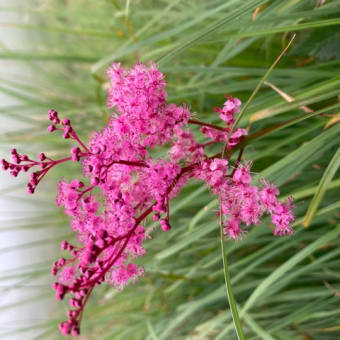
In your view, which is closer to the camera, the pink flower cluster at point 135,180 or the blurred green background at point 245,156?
the pink flower cluster at point 135,180

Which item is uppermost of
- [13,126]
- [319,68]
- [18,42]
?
[18,42]

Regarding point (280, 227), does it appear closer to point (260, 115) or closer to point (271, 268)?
point (260, 115)

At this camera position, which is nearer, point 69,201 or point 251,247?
point 69,201

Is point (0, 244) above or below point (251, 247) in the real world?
above

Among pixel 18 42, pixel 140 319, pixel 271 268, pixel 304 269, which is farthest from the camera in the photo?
pixel 18 42

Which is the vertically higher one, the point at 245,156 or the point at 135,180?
the point at 245,156

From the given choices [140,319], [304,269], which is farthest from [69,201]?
[140,319]

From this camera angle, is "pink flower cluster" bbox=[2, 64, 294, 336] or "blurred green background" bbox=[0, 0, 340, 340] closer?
"pink flower cluster" bbox=[2, 64, 294, 336]

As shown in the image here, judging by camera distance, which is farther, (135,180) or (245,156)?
(245,156)
